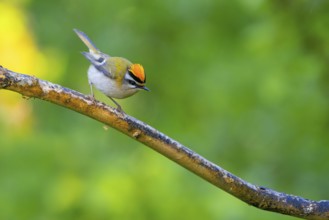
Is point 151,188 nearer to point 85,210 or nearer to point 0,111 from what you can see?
point 85,210

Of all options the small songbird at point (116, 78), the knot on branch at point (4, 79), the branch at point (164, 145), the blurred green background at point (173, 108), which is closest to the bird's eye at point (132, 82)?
the small songbird at point (116, 78)

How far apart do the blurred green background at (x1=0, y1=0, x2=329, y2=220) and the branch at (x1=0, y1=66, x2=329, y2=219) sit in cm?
180

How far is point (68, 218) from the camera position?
5828mm

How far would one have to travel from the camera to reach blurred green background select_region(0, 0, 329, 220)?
5.45 meters

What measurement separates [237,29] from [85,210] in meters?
2.55

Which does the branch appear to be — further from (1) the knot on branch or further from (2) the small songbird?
(2) the small songbird

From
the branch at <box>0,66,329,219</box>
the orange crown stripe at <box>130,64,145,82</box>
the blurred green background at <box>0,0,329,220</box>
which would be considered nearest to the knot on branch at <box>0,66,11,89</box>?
the branch at <box>0,66,329,219</box>

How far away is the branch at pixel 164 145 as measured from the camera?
331 cm

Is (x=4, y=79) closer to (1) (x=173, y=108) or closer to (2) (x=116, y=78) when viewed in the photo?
(2) (x=116, y=78)

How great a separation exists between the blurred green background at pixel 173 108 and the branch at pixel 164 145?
180cm

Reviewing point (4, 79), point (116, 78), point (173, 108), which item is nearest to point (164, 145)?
point (4, 79)

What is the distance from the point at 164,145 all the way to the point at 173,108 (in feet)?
13.7

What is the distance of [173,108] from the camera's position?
7.57 metres

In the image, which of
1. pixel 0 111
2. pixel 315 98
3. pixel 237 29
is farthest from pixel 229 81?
pixel 0 111
